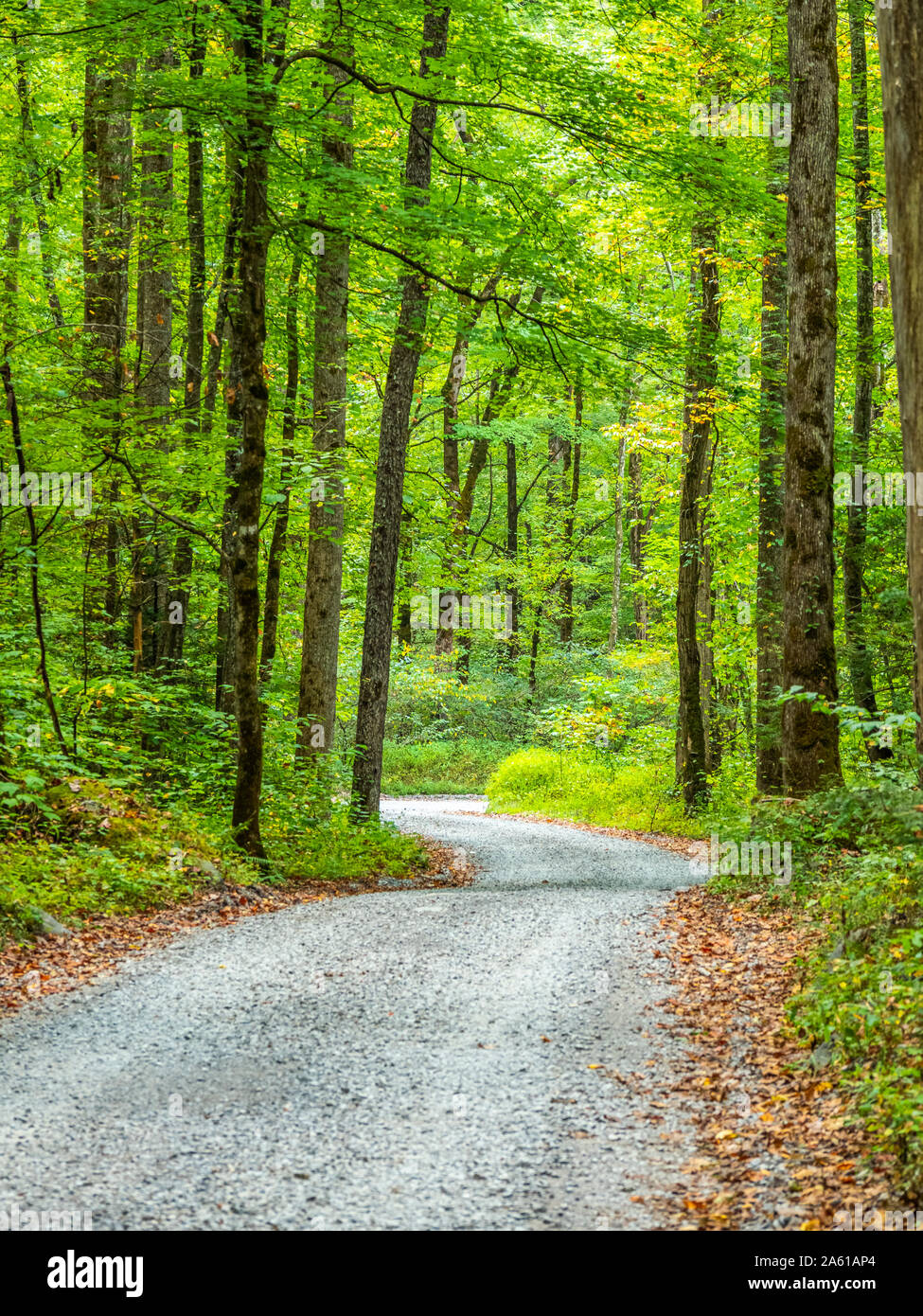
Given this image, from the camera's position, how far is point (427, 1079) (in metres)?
5.04

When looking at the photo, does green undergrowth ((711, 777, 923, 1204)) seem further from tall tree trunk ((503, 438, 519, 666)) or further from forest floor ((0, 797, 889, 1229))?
tall tree trunk ((503, 438, 519, 666))

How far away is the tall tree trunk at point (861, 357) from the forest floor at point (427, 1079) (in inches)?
249

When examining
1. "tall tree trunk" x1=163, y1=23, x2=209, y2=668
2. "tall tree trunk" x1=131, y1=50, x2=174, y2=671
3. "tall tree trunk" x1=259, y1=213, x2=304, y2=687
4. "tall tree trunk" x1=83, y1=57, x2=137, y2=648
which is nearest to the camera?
"tall tree trunk" x1=83, y1=57, x2=137, y2=648

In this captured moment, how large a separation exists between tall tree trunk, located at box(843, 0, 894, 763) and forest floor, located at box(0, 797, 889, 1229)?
20.7 feet

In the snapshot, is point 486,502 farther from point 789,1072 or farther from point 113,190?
point 789,1072

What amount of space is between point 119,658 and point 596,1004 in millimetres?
8341

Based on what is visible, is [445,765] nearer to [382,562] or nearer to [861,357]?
[382,562]

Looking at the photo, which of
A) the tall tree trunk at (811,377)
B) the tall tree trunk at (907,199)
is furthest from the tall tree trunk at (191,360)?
the tall tree trunk at (907,199)

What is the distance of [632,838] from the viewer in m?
17.2

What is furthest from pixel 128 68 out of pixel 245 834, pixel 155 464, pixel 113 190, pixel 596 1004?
pixel 596 1004

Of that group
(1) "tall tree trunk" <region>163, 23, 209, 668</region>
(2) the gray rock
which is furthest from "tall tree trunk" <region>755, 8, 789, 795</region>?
(2) the gray rock

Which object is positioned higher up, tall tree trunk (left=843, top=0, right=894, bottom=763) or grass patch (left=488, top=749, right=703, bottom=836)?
tall tree trunk (left=843, top=0, right=894, bottom=763)

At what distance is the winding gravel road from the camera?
3824mm

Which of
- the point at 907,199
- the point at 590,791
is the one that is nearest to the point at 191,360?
the point at 590,791
